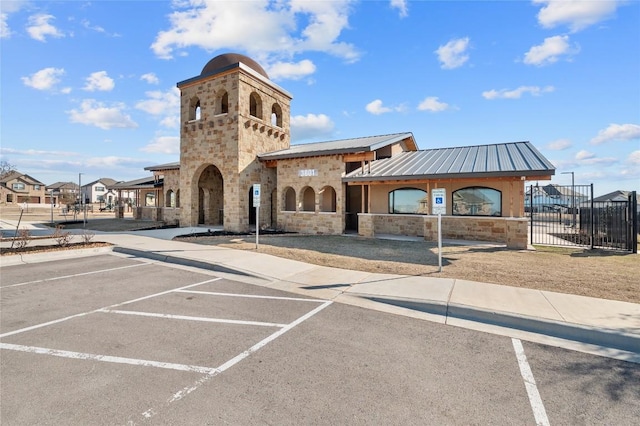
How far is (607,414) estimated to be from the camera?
9.37 ft

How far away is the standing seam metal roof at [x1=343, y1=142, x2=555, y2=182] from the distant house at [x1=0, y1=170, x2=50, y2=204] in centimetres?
8348

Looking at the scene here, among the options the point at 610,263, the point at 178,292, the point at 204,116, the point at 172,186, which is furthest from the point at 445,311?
the point at 172,186

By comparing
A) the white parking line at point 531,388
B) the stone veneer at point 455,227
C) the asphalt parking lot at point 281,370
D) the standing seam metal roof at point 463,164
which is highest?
the standing seam metal roof at point 463,164

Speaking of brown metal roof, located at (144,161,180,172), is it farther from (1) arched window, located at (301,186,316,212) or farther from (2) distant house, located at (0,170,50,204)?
(2) distant house, located at (0,170,50,204)

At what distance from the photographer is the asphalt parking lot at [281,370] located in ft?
9.27

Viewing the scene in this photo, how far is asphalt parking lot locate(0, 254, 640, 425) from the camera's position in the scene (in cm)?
283

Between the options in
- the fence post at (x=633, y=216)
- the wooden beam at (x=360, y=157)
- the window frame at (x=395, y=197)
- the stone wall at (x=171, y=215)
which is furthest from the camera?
the stone wall at (x=171, y=215)

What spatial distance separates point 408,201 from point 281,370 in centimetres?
1439

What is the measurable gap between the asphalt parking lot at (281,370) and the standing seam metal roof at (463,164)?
32.3 ft

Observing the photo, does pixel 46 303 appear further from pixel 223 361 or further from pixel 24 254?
pixel 24 254

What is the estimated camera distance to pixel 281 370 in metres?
3.54

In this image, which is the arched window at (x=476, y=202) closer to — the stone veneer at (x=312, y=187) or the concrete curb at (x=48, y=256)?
the stone veneer at (x=312, y=187)

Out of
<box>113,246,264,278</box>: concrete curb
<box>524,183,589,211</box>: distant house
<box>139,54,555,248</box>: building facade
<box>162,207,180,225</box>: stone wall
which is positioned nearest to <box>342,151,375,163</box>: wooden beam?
<box>139,54,555,248</box>: building facade

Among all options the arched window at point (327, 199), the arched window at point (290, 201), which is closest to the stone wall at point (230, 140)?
the arched window at point (290, 201)
